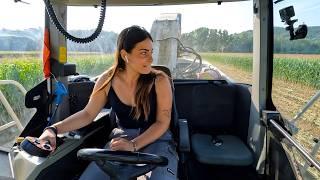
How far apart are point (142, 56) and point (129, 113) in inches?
17.3

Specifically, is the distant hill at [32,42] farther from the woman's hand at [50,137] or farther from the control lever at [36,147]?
the control lever at [36,147]

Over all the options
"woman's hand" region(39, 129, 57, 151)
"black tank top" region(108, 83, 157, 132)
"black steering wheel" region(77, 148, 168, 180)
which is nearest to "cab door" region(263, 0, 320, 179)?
"black tank top" region(108, 83, 157, 132)

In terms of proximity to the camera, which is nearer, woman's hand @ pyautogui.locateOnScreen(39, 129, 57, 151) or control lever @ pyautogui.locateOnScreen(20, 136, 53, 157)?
control lever @ pyautogui.locateOnScreen(20, 136, 53, 157)

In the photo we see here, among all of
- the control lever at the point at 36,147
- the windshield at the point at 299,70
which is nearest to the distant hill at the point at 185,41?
the windshield at the point at 299,70

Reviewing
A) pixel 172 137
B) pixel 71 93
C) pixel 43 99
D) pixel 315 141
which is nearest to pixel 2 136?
pixel 71 93

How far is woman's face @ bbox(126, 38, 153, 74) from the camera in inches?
93.1

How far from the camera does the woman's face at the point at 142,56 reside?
7.76 feet

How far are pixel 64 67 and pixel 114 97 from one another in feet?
2.20

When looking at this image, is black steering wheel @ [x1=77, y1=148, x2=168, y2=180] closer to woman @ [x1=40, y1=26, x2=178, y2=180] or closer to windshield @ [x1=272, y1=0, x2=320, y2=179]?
woman @ [x1=40, y1=26, x2=178, y2=180]

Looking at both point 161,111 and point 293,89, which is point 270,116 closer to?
point 293,89

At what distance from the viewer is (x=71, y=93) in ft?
11.6

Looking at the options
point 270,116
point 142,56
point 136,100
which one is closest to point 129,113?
point 136,100

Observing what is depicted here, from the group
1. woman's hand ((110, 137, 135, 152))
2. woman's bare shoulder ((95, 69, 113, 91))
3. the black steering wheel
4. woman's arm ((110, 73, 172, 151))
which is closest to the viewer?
the black steering wheel

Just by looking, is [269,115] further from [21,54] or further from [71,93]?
[21,54]
